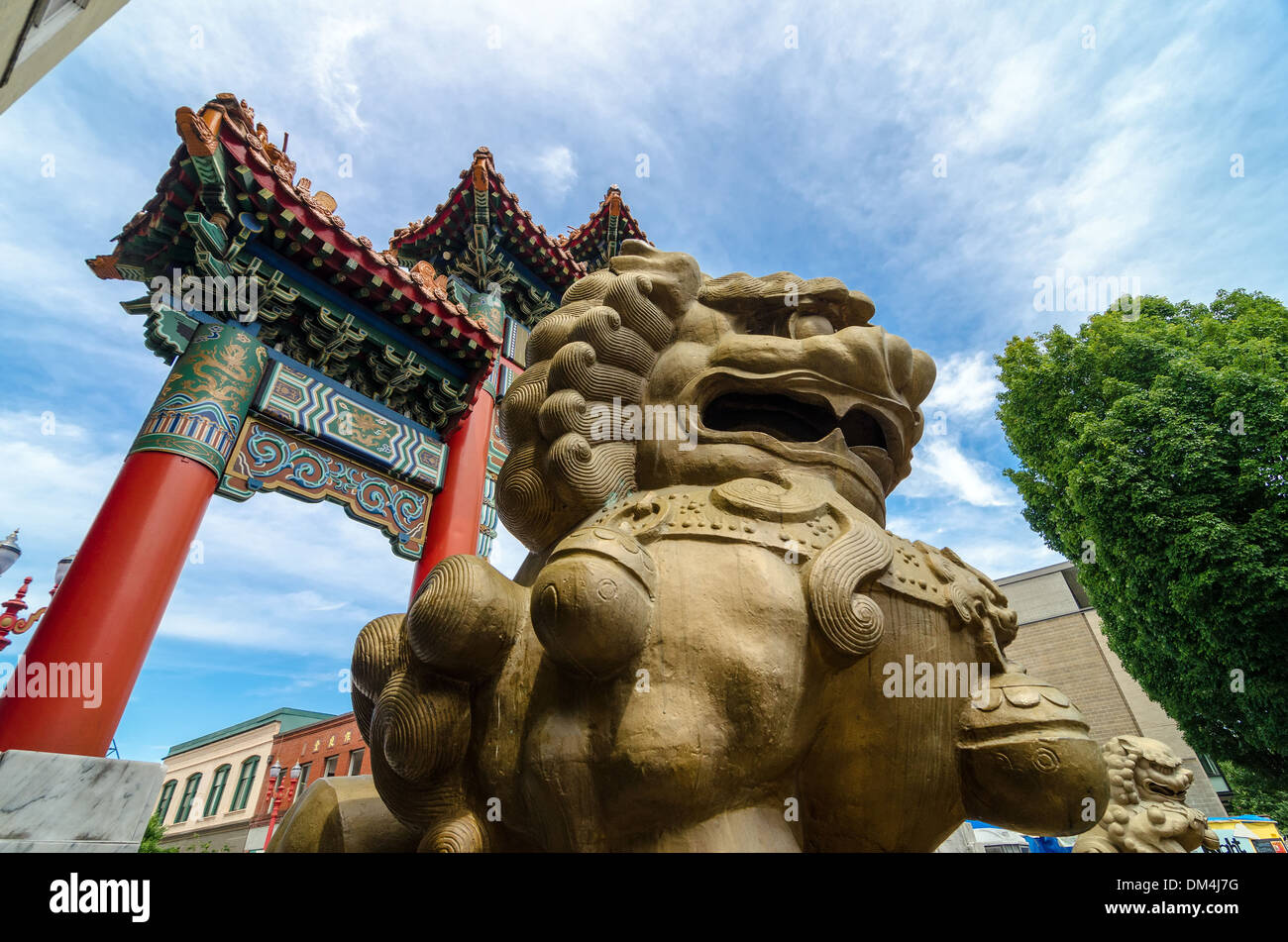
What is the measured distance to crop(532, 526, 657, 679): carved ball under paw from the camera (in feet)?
3.95

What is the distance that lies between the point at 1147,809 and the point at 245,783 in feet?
72.8

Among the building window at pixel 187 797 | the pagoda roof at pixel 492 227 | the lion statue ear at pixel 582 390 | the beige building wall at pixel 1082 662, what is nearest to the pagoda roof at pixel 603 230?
the pagoda roof at pixel 492 227

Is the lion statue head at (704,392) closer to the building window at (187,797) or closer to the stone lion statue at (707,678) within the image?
the stone lion statue at (707,678)

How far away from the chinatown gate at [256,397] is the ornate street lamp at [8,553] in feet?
23.9

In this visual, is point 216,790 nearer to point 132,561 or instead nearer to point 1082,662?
point 132,561

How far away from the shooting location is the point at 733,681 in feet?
4.07

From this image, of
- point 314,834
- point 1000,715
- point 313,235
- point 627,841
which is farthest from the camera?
point 313,235

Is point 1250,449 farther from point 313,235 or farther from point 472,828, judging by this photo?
point 313,235

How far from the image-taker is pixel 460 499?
593cm

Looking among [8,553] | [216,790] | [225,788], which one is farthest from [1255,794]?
[216,790]

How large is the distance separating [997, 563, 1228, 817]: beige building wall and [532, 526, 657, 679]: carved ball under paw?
14682mm

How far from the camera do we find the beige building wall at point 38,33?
120 inches
